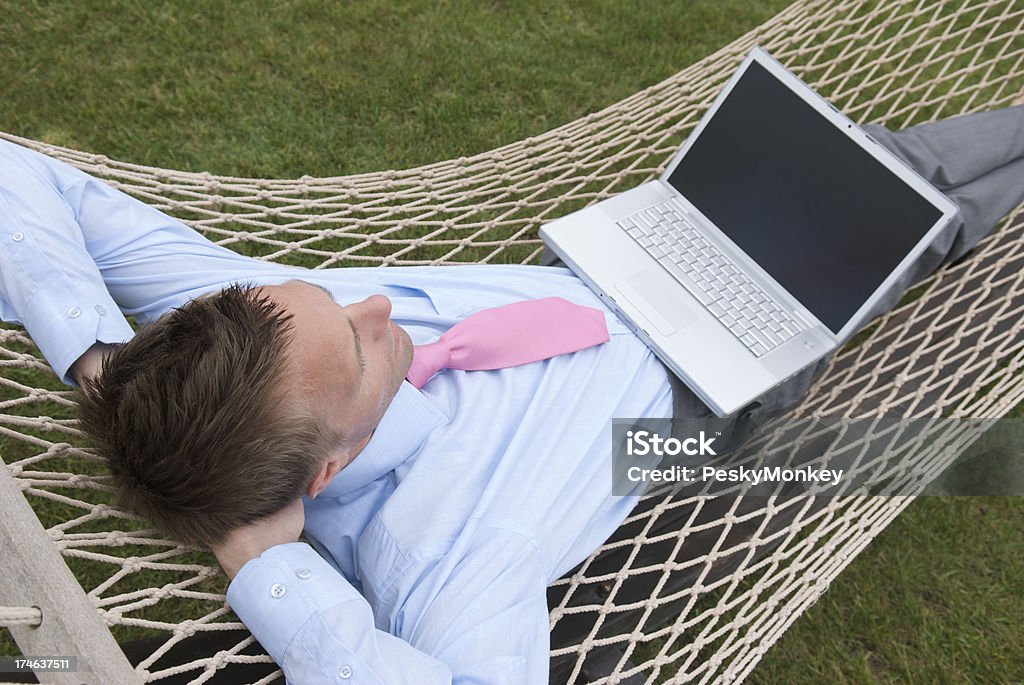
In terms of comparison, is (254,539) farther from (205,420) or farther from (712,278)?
(712,278)

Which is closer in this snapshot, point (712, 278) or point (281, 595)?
point (281, 595)

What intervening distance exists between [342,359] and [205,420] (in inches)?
7.1

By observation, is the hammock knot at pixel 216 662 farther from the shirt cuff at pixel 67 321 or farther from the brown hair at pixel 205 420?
the shirt cuff at pixel 67 321

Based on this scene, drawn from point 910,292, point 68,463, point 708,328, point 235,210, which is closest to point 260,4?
point 235,210

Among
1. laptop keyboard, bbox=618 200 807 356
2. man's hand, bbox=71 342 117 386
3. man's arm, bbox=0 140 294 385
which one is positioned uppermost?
laptop keyboard, bbox=618 200 807 356

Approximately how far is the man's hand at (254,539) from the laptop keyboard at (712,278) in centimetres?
91

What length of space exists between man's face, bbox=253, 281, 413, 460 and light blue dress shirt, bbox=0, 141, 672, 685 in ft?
0.35

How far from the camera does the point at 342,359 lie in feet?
3.35

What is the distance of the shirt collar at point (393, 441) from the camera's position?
3.87 feet

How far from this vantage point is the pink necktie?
1.34m

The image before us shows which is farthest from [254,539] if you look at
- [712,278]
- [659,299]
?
[712,278]

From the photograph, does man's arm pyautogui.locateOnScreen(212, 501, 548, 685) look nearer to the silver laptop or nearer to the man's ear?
the man's ear

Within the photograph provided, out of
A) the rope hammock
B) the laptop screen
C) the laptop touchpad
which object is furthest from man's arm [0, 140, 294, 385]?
the laptop screen

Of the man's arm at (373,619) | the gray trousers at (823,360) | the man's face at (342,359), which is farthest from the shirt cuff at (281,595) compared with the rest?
the gray trousers at (823,360)
